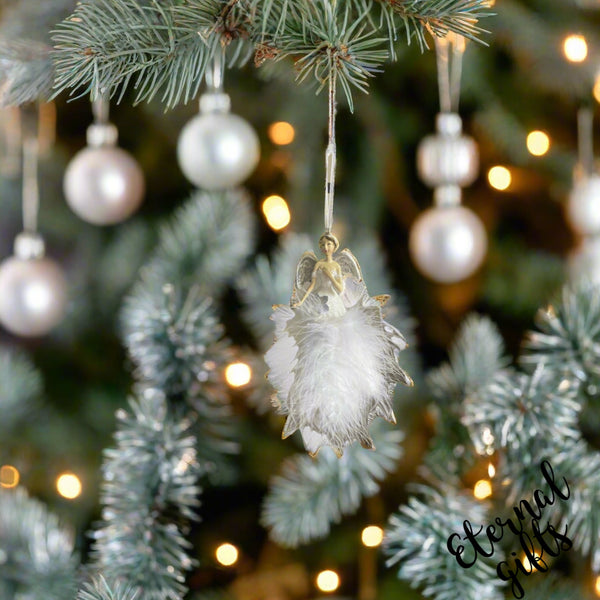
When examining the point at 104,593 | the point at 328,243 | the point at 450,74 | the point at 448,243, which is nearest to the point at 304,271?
the point at 328,243

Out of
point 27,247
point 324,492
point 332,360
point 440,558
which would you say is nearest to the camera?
point 332,360

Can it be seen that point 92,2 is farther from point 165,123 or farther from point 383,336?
point 165,123

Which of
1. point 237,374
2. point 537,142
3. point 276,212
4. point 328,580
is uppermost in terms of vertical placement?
point 537,142

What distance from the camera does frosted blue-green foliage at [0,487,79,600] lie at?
0.52 metres

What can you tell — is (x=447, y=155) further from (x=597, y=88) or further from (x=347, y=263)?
(x=347, y=263)

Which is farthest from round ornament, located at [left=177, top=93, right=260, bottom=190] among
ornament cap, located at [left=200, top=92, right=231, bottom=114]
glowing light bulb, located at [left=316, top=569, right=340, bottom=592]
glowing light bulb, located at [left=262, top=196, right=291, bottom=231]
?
glowing light bulb, located at [left=316, top=569, right=340, bottom=592]

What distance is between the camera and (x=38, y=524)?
562 mm

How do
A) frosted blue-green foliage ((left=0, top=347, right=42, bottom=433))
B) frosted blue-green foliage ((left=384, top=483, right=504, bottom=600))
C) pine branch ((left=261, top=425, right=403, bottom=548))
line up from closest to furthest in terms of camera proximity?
frosted blue-green foliage ((left=384, top=483, right=504, bottom=600)) → pine branch ((left=261, top=425, right=403, bottom=548)) → frosted blue-green foliage ((left=0, top=347, right=42, bottom=433))

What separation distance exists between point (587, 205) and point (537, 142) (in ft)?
0.30

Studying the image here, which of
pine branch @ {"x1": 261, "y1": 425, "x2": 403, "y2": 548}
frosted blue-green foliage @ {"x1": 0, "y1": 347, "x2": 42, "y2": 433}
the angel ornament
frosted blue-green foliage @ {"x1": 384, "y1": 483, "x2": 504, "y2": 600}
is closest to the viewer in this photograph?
the angel ornament

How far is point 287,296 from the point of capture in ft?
2.09

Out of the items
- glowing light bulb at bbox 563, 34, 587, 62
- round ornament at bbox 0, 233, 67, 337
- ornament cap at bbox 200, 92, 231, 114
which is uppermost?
glowing light bulb at bbox 563, 34, 587, 62

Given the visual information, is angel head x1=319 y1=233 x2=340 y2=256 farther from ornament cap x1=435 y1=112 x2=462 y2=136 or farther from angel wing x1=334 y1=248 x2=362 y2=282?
ornament cap x1=435 y1=112 x2=462 y2=136

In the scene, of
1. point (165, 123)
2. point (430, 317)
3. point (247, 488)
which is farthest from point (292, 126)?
point (247, 488)
